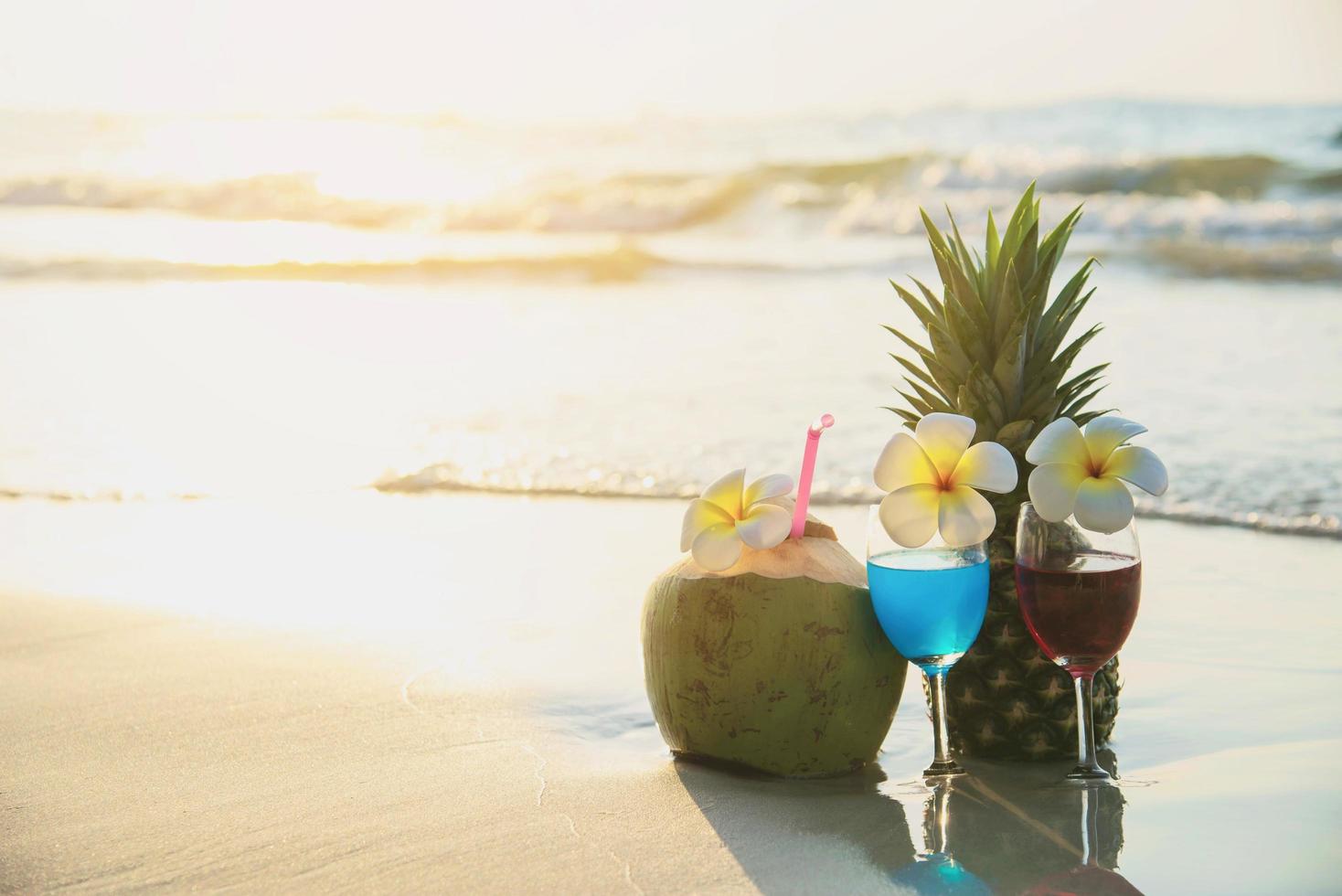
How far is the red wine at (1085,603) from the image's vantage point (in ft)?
7.94

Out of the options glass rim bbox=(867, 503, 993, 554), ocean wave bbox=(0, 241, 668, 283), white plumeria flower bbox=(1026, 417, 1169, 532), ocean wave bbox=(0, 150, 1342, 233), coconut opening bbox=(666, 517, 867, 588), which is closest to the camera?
white plumeria flower bbox=(1026, 417, 1169, 532)

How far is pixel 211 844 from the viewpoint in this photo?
240 centimetres

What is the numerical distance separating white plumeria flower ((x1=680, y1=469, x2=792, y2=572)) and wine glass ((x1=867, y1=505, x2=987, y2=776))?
18 cm

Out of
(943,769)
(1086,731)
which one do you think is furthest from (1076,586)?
(943,769)

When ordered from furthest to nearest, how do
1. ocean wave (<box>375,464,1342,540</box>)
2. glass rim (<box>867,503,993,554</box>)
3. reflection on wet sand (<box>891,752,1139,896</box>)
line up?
ocean wave (<box>375,464,1342,540</box>) < glass rim (<box>867,503,993,554</box>) < reflection on wet sand (<box>891,752,1139,896</box>)

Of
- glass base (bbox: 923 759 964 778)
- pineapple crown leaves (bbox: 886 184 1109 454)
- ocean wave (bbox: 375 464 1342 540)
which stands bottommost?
glass base (bbox: 923 759 964 778)

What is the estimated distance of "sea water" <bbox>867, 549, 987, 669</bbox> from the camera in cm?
248

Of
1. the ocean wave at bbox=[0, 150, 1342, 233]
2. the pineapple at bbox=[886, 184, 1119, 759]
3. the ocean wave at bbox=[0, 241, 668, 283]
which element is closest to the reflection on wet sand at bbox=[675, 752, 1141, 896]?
the pineapple at bbox=[886, 184, 1119, 759]

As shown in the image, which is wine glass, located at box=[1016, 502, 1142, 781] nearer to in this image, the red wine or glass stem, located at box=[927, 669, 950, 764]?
the red wine

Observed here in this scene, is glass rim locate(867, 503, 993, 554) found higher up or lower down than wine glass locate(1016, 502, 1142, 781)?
higher up

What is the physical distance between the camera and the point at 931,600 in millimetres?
2480

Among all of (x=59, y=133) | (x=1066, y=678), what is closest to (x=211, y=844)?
(x=1066, y=678)

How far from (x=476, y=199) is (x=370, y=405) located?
521 inches

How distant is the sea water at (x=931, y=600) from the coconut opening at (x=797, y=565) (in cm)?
9
